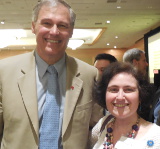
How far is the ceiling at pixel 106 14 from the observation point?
763 cm

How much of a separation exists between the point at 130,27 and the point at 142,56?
7.73m

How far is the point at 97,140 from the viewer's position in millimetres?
1773

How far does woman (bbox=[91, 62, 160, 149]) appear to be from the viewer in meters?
1.44

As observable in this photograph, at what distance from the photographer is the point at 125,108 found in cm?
148

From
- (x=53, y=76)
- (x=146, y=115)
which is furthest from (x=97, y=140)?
(x=53, y=76)

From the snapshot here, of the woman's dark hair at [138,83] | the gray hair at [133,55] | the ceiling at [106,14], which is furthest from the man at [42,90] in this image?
the ceiling at [106,14]

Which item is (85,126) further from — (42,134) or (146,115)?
(146,115)

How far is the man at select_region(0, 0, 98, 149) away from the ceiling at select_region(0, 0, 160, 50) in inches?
233

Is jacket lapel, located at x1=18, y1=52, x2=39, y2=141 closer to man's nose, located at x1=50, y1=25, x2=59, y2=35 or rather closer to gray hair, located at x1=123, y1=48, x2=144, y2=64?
man's nose, located at x1=50, y1=25, x2=59, y2=35

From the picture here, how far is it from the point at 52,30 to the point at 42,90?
Result: 1.37 feet

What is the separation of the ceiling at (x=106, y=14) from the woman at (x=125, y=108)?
6.15 metres

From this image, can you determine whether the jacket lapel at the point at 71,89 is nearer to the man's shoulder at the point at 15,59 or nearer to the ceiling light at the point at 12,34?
the man's shoulder at the point at 15,59

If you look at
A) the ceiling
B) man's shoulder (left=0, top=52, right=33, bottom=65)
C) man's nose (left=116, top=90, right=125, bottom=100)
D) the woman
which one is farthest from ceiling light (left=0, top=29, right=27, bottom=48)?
man's nose (left=116, top=90, right=125, bottom=100)

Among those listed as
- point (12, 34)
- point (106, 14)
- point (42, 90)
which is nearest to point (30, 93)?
point (42, 90)
